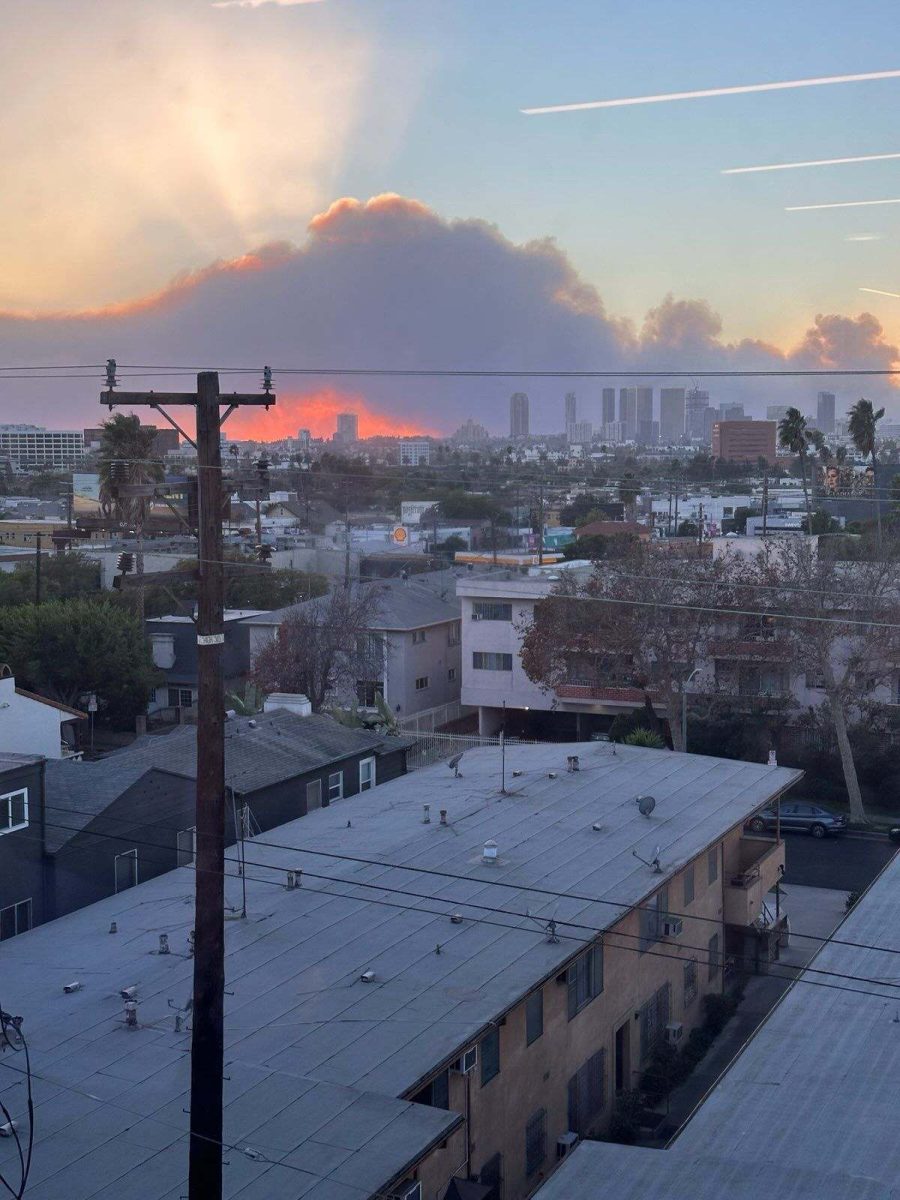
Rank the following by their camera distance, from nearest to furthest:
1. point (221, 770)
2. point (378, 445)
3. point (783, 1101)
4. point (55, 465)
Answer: point (221, 770) < point (783, 1101) < point (378, 445) < point (55, 465)

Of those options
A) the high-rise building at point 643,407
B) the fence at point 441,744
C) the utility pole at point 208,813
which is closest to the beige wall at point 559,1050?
the utility pole at point 208,813

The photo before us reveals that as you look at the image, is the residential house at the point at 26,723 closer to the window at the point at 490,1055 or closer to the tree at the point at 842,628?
the window at the point at 490,1055

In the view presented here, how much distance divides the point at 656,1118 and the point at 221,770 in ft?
23.5

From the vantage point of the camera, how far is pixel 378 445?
58594mm

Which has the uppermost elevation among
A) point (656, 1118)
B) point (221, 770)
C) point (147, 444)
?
point (147, 444)

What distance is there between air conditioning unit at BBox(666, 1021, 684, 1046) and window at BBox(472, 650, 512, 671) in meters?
17.6

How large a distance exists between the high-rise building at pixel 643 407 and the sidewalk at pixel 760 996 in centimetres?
6708

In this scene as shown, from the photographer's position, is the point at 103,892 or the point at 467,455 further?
the point at 467,455

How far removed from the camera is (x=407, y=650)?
105 ft

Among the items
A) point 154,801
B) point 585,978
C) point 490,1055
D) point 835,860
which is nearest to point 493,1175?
point 490,1055

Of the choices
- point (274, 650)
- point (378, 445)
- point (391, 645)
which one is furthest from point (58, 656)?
point (378, 445)

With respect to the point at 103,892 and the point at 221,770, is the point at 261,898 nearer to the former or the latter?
the point at 103,892

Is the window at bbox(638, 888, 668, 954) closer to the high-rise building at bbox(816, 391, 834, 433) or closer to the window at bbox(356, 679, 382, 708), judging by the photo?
the window at bbox(356, 679, 382, 708)

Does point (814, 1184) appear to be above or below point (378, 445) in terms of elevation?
below
